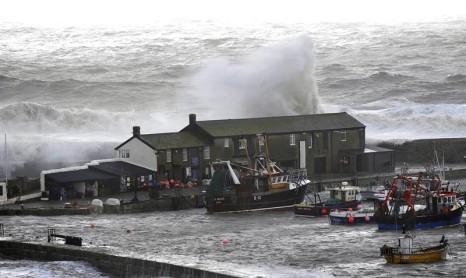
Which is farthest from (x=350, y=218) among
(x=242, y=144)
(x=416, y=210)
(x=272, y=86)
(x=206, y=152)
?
(x=272, y=86)

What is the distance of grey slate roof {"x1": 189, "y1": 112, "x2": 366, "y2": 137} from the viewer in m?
53.8

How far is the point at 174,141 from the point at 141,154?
145cm

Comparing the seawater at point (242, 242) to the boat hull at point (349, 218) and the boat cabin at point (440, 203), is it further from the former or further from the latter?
the boat cabin at point (440, 203)

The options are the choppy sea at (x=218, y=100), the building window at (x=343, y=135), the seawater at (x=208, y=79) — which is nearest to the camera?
the choppy sea at (x=218, y=100)

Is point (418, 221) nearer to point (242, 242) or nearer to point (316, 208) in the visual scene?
point (316, 208)

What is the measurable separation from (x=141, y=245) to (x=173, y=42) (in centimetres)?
7894

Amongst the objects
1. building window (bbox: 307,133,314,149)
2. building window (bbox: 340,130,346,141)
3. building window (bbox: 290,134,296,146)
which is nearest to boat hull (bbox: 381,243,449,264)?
building window (bbox: 290,134,296,146)

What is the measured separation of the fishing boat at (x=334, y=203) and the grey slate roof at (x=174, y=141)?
6.72 m

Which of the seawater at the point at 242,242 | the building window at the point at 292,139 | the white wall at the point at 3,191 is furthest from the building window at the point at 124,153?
the building window at the point at 292,139

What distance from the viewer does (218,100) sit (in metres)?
74.4

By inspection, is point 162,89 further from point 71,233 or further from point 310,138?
point 71,233

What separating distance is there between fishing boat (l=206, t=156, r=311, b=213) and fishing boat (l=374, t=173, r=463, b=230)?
226 inches

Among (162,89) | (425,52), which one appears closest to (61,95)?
(162,89)

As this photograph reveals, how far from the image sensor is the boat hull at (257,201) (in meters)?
47.2
